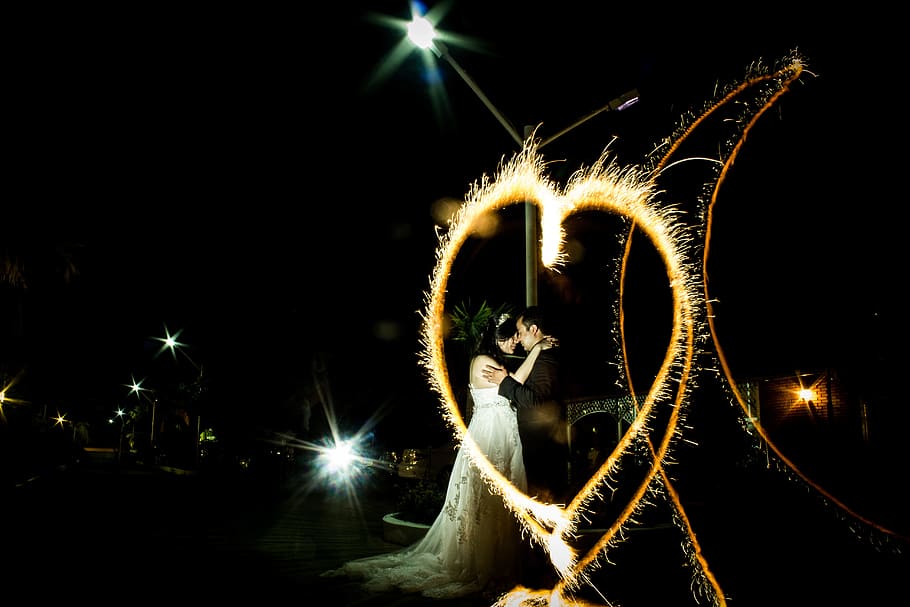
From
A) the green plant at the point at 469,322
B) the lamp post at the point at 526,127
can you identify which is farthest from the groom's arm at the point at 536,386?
the green plant at the point at 469,322

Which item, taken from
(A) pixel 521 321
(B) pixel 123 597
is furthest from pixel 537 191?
(B) pixel 123 597

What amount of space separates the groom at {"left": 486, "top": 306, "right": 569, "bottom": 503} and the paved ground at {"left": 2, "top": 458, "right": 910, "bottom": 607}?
1.07 metres

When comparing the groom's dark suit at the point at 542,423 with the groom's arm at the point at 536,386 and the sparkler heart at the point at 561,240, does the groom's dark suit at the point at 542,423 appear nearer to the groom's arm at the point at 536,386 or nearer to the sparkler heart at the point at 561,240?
the groom's arm at the point at 536,386

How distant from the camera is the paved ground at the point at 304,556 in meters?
5.30

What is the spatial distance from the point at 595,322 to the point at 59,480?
1916 cm

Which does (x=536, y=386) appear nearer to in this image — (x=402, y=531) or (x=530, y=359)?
(x=530, y=359)

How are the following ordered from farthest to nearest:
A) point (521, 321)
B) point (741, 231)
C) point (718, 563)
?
point (741, 231)
point (718, 563)
point (521, 321)

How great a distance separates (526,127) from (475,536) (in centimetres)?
460

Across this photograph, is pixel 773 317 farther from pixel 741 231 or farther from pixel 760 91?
pixel 760 91

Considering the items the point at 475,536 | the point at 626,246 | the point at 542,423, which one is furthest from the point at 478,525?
the point at 626,246

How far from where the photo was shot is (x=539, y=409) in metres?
5.86

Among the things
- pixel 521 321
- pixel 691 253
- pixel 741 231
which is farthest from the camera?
pixel 741 231

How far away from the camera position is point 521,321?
586 centimetres

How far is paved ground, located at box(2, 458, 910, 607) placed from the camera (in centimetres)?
530
